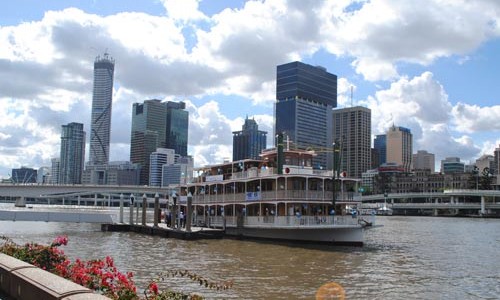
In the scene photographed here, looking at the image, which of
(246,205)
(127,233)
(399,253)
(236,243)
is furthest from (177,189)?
(399,253)

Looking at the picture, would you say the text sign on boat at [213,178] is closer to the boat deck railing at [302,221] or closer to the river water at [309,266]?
the boat deck railing at [302,221]

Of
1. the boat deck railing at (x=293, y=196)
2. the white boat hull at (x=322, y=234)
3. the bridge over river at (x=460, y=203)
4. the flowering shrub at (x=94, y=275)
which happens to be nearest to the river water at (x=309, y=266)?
the white boat hull at (x=322, y=234)

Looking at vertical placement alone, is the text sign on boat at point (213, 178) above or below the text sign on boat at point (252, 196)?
above

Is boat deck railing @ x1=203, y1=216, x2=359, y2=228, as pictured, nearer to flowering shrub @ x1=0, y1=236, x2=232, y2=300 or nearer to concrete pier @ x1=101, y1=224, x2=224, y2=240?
concrete pier @ x1=101, y1=224, x2=224, y2=240

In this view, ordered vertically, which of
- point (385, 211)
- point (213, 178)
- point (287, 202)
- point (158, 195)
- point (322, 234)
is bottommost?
point (385, 211)

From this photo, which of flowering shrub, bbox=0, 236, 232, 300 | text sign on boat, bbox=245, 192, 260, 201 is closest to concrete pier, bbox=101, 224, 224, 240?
text sign on boat, bbox=245, 192, 260, 201

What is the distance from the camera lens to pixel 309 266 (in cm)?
2744

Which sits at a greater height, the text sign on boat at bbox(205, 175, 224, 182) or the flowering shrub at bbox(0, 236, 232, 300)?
the text sign on boat at bbox(205, 175, 224, 182)

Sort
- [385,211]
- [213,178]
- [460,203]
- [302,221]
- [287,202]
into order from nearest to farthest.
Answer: [302,221]
[287,202]
[213,178]
[460,203]
[385,211]

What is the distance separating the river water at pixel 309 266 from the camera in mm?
21047

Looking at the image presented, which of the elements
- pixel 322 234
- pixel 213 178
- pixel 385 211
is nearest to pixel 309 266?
pixel 322 234

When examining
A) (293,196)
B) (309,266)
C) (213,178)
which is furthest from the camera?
(213,178)

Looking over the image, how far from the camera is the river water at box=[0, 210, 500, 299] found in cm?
2105

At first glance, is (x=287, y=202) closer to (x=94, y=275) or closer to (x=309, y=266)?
(x=309, y=266)
